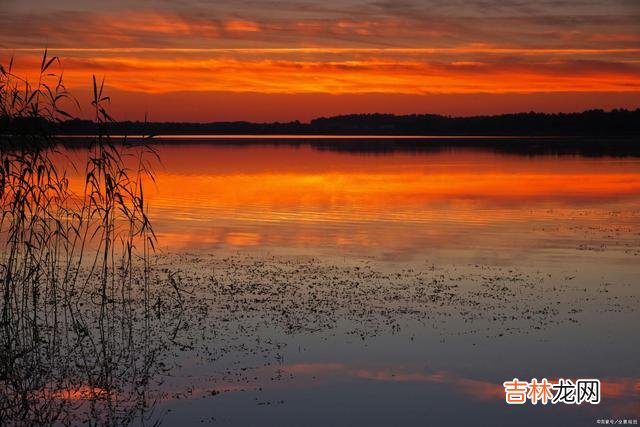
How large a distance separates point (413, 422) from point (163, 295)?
4.59 m

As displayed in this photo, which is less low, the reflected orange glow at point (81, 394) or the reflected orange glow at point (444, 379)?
the reflected orange glow at point (444, 379)

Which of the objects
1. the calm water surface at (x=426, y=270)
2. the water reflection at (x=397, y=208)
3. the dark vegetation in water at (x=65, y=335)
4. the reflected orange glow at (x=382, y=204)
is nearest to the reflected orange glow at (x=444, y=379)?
the calm water surface at (x=426, y=270)

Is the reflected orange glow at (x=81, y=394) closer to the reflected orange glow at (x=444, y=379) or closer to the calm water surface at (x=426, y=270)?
the calm water surface at (x=426, y=270)

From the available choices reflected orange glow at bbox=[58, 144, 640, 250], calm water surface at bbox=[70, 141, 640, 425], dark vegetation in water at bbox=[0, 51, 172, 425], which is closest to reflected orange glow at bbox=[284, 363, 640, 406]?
calm water surface at bbox=[70, 141, 640, 425]

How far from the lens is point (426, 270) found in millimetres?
11789

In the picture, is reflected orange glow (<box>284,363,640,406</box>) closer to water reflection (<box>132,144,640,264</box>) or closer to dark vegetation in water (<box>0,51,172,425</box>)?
dark vegetation in water (<box>0,51,172,425</box>)

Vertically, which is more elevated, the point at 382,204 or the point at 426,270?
the point at 382,204

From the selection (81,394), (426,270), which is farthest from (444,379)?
(426,270)

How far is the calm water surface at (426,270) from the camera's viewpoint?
6.69 metres

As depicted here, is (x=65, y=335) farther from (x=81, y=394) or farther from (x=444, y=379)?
(x=444, y=379)

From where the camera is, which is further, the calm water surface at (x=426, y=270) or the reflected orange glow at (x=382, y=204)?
the reflected orange glow at (x=382, y=204)

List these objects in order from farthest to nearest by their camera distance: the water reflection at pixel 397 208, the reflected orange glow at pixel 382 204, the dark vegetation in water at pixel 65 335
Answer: the reflected orange glow at pixel 382 204 < the water reflection at pixel 397 208 < the dark vegetation in water at pixel 65 335

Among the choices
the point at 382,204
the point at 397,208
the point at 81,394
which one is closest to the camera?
the point at 81,394

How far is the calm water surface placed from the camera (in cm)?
669
